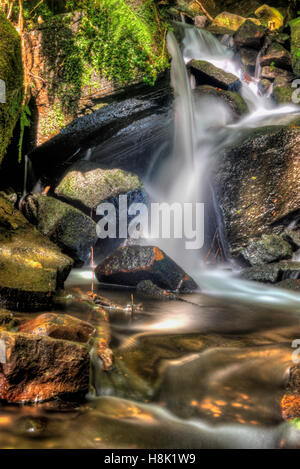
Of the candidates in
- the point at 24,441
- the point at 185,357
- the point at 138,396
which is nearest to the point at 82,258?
the point at 185,357

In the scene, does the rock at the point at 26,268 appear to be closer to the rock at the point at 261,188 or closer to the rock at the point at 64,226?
the rock at the point at 64,226

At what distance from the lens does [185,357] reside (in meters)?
2.79

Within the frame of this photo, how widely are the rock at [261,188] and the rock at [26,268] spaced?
13.6 feet

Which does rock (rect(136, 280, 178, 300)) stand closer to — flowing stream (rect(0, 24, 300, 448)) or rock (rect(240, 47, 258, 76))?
flowing stream (rect(0, 24, 300, 448))

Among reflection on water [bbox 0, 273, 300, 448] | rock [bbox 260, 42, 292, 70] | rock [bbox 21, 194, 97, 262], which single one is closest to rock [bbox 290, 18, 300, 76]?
rock [bbox 260, 42, 292, 70]

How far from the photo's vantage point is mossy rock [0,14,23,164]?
189 inches

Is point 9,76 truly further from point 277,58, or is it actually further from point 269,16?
point 269,16

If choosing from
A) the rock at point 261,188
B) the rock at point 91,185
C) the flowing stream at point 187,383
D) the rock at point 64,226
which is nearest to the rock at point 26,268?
the flowing stream at point 187,383

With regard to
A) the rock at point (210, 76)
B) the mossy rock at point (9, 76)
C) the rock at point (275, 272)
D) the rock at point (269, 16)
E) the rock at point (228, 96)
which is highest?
the rock at point (269, 16)

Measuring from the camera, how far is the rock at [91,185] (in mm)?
6957

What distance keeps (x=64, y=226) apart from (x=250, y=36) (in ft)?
38.4

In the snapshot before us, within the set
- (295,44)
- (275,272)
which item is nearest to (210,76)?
(295,44)

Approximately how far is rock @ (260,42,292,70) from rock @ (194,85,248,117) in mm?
4330

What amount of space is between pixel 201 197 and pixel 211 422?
A: 21.9 feet
